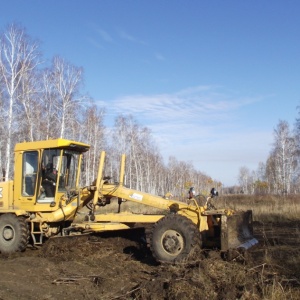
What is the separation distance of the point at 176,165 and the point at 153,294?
78137 millimetres

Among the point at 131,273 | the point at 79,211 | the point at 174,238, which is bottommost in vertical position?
the point at 131,273

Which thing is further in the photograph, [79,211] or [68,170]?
[68,170]

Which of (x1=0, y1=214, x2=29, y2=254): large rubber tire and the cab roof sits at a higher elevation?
the cab roof

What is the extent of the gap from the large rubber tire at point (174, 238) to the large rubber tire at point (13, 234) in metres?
3.53

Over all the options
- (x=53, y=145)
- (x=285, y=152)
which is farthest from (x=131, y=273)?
(x=285, y=152)

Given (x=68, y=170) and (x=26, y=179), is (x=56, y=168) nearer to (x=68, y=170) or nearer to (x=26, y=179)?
(x=68, y=170)

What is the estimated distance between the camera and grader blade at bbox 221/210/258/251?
834 cm

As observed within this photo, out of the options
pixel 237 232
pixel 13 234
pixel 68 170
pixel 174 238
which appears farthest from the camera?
pixel 68 170

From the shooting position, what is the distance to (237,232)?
29.8 ft

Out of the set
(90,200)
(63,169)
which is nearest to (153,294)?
(90,200)

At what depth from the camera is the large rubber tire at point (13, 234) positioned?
1025 centimetres

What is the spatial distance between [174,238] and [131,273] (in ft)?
3.79

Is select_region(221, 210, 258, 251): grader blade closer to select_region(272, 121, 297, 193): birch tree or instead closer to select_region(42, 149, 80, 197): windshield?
select_region(42, 149, 80, 197): windshield

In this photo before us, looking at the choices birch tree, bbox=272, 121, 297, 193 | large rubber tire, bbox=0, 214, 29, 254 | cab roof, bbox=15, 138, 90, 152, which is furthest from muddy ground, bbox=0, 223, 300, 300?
birch tree, bbox=272, 121, 297, 193
